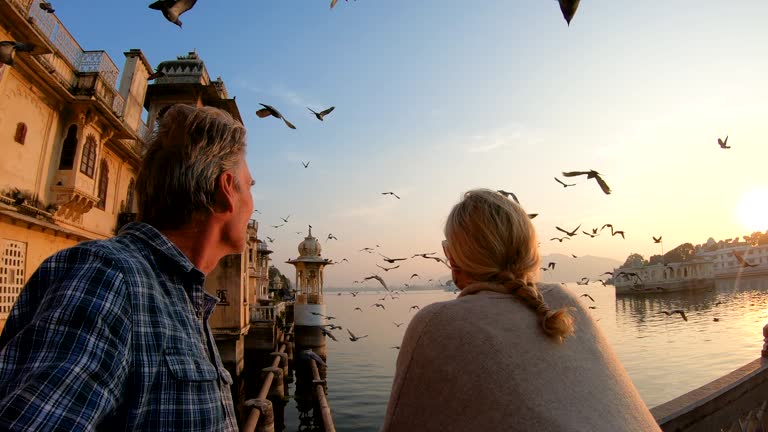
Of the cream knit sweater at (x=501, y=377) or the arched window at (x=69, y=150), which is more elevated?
the arched window at (x=69, y=150)

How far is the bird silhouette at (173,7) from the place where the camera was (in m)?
2.48

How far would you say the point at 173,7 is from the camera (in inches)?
100

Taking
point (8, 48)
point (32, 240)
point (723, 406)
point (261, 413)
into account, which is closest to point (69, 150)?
point (32, 240)

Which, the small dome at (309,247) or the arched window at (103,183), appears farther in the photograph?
the small dome at (309,247)

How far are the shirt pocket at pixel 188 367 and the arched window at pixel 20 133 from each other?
14417 mm

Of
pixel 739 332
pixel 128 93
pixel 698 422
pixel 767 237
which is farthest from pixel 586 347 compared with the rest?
pixel 767 237

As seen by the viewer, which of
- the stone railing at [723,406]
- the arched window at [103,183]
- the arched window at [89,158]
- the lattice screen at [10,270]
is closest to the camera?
the stone railing at [723,406]

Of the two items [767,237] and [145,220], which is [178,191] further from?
[767,237]

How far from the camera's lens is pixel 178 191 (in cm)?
183

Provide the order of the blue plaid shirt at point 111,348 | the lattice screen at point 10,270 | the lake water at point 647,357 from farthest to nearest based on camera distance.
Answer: the lake water at point 647,357 < the lattice screen at point 10,270 < the blue plaid shirt at point 111,348

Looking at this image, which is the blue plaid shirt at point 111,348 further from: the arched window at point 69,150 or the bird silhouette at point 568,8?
the arched window at point 69,150

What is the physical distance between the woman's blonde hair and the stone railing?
3.03 metres

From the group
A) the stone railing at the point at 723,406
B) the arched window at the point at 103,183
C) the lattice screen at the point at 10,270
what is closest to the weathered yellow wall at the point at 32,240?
the lattice screen at the point at 10,270

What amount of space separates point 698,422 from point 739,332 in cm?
5444
